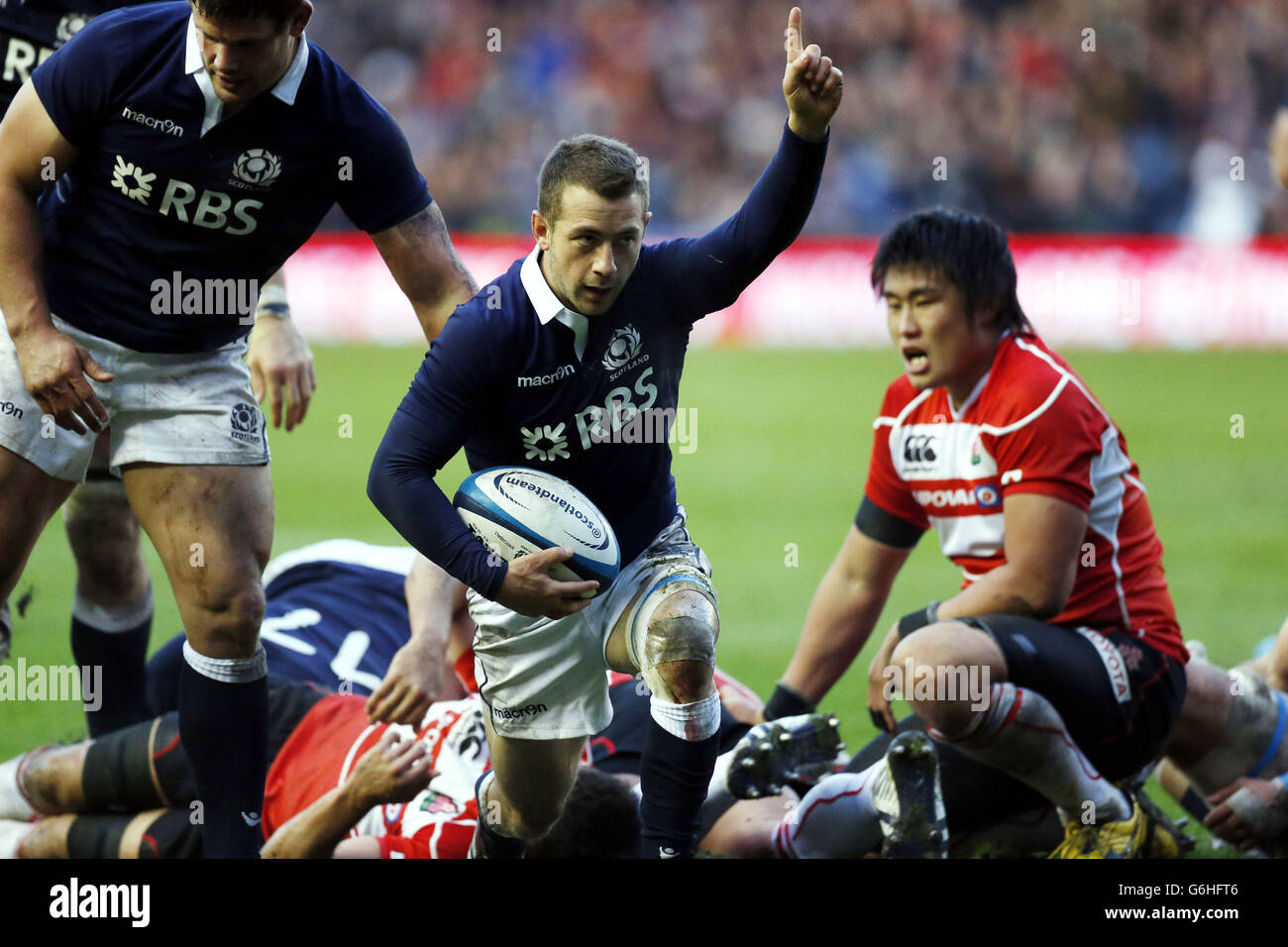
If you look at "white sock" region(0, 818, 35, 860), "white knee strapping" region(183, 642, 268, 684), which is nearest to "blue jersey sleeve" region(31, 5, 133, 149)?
"white knee strapping" region(183, 642, 268, 684)

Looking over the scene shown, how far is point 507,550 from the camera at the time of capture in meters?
3.41

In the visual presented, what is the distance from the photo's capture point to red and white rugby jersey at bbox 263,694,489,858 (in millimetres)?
4125

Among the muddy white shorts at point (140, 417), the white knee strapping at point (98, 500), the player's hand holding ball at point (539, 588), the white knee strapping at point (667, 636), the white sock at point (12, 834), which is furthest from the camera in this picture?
the white knee strapping at point (98, 500)

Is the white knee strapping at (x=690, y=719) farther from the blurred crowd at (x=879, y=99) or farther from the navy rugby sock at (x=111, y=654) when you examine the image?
the blurred crowd at (x=879, y=99)

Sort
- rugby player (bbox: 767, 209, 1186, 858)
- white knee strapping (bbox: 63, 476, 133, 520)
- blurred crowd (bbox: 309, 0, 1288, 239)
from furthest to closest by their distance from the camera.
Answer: blurred crowd (bbox: 309, 0, 1288, 239)
white knee strapping (bbox: 63, 476, 133, 520)
rugby player (bbox: 767, 209, 1186, 858)

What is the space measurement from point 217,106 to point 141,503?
100 cm

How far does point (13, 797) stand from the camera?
4305mm

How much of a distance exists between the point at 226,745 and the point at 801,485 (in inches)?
291

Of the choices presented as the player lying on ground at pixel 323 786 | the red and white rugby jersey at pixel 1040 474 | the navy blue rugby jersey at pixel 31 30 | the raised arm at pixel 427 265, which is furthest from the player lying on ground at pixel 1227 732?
the navy blue rugby jersey at pixel 31 30

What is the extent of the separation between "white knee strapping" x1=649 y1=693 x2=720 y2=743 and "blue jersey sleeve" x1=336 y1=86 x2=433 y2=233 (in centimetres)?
143

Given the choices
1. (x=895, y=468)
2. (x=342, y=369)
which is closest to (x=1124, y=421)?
(x=342, y=369)

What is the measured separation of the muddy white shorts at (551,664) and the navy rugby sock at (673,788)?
0.32m

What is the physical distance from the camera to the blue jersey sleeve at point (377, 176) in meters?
3.71

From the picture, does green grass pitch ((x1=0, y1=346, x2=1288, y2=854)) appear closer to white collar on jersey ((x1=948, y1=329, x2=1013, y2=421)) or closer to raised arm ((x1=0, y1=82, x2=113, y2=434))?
white collar on jersey ((x1=948, y1=329, x2=1013, y2=421))
